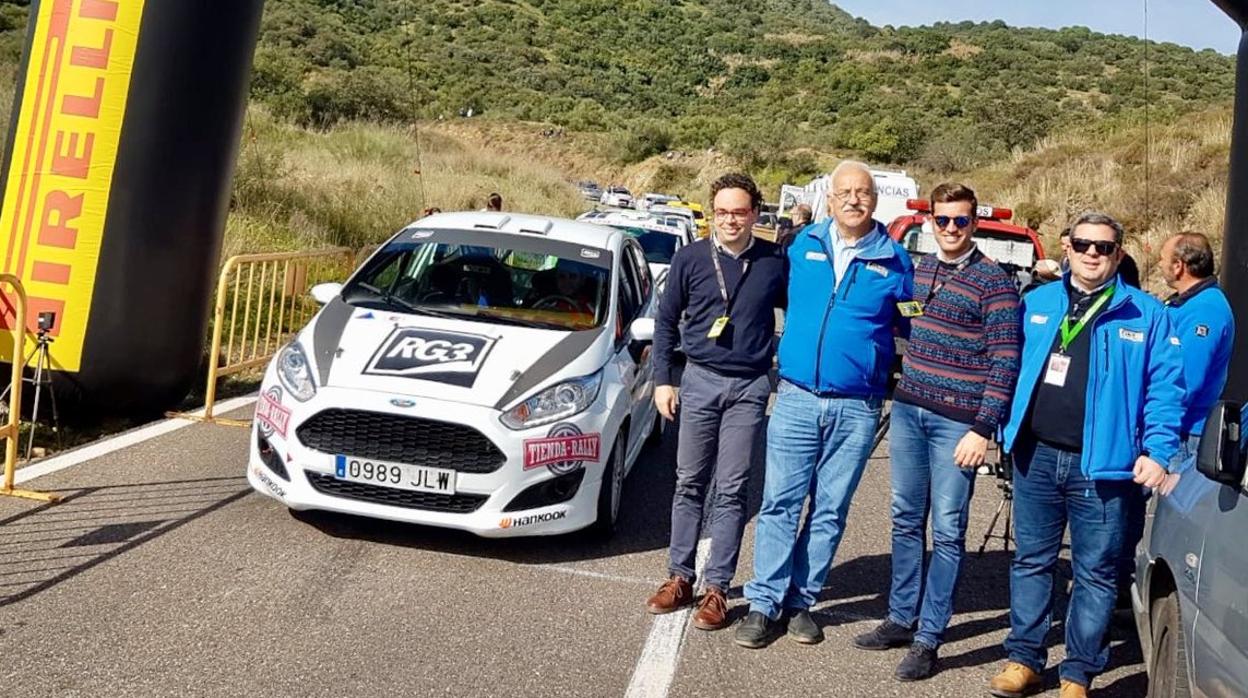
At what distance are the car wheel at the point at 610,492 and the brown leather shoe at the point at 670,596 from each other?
29.3 inches

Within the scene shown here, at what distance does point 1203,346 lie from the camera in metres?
5.26

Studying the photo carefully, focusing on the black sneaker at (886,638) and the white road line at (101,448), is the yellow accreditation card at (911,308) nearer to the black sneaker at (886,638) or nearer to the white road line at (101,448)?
the black sneaker at (886,638)

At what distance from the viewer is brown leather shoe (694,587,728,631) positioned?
16.1 feet

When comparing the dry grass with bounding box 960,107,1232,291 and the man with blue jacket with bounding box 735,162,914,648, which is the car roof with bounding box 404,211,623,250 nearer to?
the man with blue jacket with bounding box 735,162,914,648

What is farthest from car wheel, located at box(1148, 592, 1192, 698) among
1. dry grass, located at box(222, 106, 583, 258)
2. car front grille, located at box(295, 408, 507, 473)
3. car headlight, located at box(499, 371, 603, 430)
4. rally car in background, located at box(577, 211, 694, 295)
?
dry grass, located at box(222, 106, 583, 258)

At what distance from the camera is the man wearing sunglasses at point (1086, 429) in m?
4.12

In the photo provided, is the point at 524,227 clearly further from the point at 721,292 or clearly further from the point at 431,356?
the point at 721,292

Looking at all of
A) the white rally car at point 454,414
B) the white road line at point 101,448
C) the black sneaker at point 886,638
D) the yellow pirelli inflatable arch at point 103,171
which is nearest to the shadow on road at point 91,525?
the white road line at point 101,448

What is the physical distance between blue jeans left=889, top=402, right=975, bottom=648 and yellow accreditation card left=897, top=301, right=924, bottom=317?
389mm

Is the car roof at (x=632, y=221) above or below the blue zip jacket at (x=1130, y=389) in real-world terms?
above

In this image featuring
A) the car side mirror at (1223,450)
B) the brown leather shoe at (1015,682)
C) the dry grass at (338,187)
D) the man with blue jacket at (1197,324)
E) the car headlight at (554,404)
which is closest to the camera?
the car side mirror at (1223,450)

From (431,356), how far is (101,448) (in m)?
2.83

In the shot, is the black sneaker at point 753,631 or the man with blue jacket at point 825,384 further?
the black sneaker at point 753,631

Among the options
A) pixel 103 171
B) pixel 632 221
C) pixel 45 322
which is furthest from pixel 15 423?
pixel 632 221
